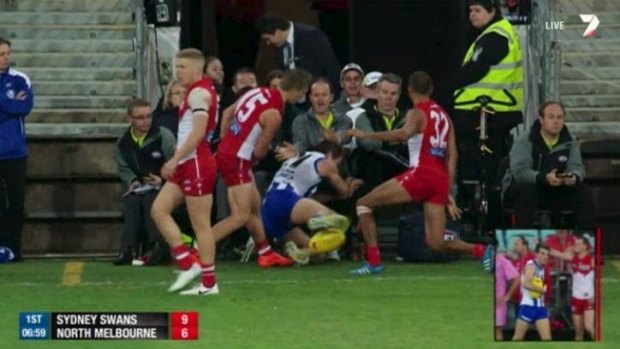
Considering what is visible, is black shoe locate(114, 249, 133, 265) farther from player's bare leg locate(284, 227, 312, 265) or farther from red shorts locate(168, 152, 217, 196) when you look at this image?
red shorts locate(168, 152, 217, 196)

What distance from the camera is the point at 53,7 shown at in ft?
73.4

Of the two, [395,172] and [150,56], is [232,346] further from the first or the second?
[150,56]

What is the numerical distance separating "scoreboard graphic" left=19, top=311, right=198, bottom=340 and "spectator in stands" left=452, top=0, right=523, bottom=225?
6.23 m

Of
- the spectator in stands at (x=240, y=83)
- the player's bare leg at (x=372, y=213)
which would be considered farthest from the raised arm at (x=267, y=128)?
the spectator in stands at (x=240, y=83)

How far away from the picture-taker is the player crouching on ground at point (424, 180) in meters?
17.6

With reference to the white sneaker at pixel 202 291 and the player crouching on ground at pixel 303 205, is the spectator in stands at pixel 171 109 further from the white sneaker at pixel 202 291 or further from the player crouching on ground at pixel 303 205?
the white sneaker at pixel 202 291

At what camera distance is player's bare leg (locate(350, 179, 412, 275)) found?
17.8m

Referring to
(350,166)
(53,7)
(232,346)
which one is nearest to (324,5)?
(53,7)

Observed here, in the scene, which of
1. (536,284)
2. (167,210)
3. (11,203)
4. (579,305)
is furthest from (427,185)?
(536,284)

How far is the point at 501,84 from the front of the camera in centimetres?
1908

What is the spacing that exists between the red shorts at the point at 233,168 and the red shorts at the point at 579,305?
584cm

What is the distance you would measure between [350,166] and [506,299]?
24.5 ft

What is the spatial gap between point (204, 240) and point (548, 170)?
3.52 metres

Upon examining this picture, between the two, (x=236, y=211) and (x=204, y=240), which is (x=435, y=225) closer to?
(x=236, y=211)
